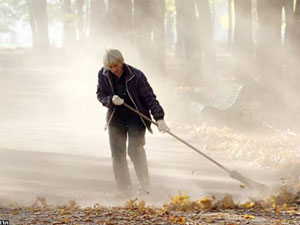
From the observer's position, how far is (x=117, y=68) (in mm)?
7812

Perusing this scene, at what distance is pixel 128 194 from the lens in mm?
8359

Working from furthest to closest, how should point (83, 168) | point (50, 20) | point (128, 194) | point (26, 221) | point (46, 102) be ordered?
point (50, 20)
point (46, 102)
point (83, 168)
point (128, 194)
point (26, 221)

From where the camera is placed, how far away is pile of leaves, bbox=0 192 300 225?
6223 millimetres

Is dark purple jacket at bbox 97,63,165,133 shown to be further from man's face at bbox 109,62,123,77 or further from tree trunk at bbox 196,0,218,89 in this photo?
tree trunk at bbox 196,0,218,89

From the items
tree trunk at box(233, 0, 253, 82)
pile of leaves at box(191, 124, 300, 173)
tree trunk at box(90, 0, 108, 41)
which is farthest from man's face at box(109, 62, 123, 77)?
tree trunk at box(90, 0, 108, 41)

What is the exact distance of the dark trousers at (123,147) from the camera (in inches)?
324

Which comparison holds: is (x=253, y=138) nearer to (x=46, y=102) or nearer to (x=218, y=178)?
(x=218, y=178)

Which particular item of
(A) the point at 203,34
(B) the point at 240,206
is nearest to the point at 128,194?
(B) the point at 240,206

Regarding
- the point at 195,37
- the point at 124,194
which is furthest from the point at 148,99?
the point at 195,37

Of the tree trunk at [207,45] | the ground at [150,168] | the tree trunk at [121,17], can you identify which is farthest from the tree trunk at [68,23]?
the ground at [150,168]

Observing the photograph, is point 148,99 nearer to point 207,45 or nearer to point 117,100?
point 117,100

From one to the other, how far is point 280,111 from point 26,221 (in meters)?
10.9

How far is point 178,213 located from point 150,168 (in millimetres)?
3871

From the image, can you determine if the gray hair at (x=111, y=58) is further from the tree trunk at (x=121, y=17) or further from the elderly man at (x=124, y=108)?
the tree trunk at (x=121, y=17)
